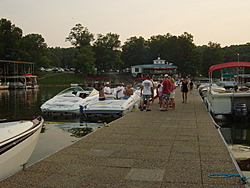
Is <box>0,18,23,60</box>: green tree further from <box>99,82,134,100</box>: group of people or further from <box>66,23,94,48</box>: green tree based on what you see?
<box>99,82,134,100</box>: group of people

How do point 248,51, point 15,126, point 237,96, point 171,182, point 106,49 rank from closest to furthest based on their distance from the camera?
point 171,182
point 15,126
point 237,96
point 106,49
point 248,51

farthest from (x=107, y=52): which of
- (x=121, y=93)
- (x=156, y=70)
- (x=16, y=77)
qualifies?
(x=121, y=93)

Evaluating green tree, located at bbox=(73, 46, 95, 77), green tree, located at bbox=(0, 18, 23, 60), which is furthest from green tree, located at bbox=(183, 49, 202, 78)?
green tree, located at bbox=(0, 18, 23, 60)

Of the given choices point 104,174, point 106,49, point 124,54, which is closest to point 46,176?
point 104,174

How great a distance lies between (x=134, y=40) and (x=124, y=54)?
668 cm

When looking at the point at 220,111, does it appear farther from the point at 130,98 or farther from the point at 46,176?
the point at 46,176

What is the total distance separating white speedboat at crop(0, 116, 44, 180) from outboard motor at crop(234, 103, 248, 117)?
10.2 metres

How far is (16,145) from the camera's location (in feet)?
19.4

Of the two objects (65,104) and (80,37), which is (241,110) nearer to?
(65,104)

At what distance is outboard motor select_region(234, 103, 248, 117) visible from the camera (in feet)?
45.8

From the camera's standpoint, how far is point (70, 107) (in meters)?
16.1

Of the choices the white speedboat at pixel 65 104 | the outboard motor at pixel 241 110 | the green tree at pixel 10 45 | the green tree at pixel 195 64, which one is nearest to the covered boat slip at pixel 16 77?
the green tree at pixel 10 45

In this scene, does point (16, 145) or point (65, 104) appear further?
point (65, 104)

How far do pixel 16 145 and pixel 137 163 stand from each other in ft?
8.37
